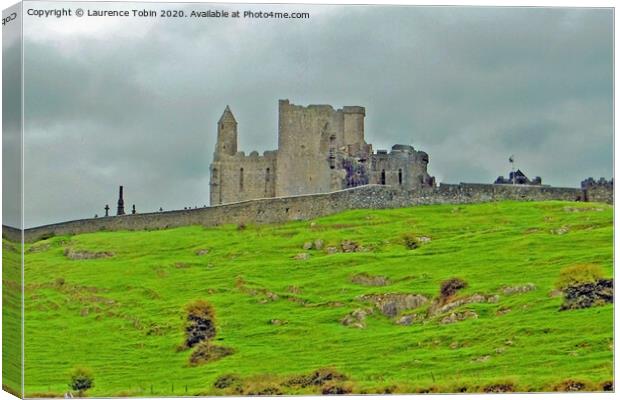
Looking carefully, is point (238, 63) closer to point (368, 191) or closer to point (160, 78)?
point (160, 78)

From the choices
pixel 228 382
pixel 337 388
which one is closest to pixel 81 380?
pixel 228 382

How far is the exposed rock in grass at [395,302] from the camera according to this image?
62844 millimetres

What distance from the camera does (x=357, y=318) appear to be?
205 feet

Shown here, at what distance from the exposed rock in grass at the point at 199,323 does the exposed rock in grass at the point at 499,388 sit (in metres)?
9.24

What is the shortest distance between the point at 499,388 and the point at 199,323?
401 inches

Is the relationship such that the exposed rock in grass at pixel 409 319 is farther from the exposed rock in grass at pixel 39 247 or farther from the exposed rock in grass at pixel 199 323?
the exposed rock in grass at pixel 39 247

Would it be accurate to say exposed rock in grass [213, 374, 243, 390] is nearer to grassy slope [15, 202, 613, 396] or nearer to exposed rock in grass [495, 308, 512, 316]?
grassy slope [15, 202, 613, 396]

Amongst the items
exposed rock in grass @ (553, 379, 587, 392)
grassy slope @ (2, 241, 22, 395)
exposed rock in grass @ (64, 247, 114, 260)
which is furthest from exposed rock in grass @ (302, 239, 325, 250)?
exposed rock in grass @ (553, 379, 587, 392)

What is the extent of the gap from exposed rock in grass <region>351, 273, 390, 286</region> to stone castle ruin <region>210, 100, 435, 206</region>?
34.6ft

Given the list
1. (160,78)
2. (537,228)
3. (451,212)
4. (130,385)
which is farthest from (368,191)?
(130,385)

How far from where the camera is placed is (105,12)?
60188 millimetres

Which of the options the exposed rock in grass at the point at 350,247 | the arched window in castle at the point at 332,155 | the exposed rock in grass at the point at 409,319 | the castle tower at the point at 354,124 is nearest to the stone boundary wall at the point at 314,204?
the castle tower at the point at 354,124

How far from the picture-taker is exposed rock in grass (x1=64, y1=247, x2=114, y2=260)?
67.4 m

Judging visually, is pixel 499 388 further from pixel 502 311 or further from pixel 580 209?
pixel 580 209
